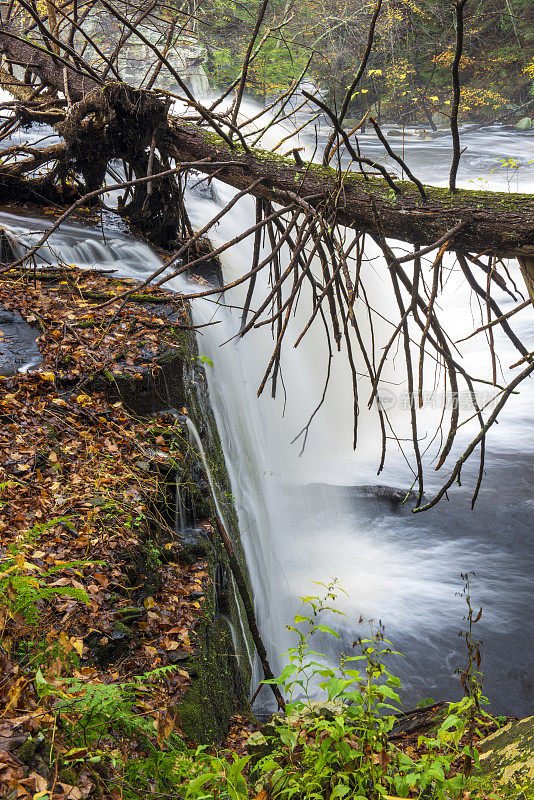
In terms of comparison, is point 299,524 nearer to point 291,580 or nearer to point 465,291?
point 291,580

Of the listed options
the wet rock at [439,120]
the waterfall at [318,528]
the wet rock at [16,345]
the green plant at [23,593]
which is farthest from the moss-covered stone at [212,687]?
the wet rock at [439,120]

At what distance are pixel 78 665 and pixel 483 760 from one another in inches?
77.0

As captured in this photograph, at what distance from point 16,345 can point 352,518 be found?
4845mm

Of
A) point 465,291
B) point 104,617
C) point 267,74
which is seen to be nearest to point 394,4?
point 267,74

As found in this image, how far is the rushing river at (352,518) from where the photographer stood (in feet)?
18.4

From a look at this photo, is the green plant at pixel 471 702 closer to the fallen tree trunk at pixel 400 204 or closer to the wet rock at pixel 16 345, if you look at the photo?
the fallen tree trunk at pixel 400 204

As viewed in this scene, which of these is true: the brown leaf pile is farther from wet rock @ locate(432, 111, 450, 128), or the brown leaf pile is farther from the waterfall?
wet rock @ locate(432, 111, 450, 128)

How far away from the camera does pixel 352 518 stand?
25.3ft

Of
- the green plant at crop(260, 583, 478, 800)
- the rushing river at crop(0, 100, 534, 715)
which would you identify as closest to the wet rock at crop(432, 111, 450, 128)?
the rushing river at crop(0, 100, 534, 715)

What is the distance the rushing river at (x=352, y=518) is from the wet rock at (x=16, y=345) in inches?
57.1

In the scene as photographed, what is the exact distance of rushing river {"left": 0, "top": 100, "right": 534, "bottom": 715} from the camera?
5594mm

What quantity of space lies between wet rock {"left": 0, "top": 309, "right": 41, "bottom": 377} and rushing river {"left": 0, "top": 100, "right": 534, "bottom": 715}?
145 cm

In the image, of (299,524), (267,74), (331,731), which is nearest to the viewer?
(331,731)

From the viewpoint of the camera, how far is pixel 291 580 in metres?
6.43
